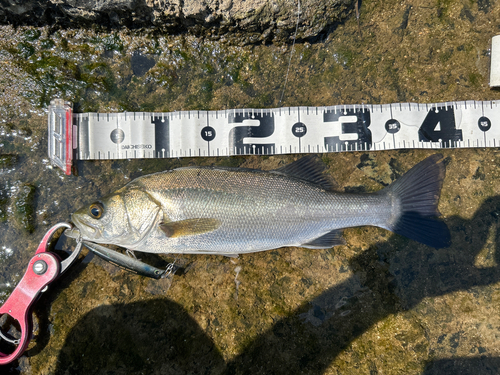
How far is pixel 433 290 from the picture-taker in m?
2.68

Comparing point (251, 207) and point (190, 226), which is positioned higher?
point (251, 207)

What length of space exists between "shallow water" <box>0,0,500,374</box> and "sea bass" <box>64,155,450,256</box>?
319 mm

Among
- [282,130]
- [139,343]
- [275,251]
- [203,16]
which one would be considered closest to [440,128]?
[282,130]

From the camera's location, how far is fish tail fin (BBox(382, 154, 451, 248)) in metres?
2.52

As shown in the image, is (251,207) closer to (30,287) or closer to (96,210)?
(96,210)

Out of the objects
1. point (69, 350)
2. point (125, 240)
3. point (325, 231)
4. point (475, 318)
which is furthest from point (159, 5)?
point (475, 318)

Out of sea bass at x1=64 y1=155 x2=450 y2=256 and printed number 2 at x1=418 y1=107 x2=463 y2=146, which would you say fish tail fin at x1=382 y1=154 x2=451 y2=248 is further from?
printed number 2 at x1=418 y1=107 x2=463 y2=146

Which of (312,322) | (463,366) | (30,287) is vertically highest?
(30,287)

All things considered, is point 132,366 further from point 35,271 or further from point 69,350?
point 35,271

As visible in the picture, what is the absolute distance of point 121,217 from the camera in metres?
2.42

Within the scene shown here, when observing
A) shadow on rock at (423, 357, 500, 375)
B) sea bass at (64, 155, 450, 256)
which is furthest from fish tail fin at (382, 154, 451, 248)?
shadow on rock at (423, 357, 500, 375)

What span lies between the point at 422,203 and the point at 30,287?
3.59 meters

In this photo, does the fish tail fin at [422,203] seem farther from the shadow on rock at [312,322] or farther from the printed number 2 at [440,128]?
the printed number 2 at [440,128]

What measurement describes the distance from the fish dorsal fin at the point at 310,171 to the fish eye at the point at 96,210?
1596 mm
